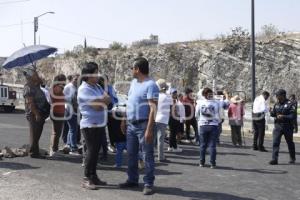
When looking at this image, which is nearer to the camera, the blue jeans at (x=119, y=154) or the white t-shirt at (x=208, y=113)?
the blue jeans at (x=119, y=154)

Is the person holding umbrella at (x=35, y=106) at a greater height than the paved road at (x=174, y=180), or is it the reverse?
the person holding umbrella at (x=35, y=106)

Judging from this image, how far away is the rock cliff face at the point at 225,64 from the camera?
117 feet

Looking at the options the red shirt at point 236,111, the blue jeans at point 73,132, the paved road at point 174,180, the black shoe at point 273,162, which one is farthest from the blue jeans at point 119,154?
the red shirt at point 236,111

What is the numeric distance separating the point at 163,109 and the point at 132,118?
3.11 meters

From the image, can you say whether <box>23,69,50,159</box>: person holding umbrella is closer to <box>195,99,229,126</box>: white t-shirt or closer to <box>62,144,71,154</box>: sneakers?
<box>62,144,71,154</box>: sneakers

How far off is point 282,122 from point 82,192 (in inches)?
215

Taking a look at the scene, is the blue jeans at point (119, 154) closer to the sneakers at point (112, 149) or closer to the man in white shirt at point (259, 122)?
the sneakers at point (112, 149)

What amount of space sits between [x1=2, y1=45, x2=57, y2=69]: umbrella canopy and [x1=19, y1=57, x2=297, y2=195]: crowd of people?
82cm

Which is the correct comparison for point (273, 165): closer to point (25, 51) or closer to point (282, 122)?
point (282, 122)

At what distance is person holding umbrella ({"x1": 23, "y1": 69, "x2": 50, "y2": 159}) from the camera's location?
34.0 ft

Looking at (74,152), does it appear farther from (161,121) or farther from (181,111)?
(181,111)

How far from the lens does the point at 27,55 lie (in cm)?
1154

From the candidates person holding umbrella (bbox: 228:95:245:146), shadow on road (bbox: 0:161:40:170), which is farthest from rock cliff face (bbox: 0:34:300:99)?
shadow on road (bbox: 0:161:40:170)

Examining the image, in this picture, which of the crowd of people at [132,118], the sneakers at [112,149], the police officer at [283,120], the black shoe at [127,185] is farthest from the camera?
the sneakers at [112,149]
